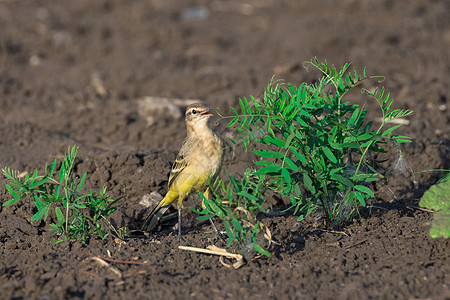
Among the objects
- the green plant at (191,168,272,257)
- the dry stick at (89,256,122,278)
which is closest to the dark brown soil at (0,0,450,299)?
the dry stick at (89,256,122,278)

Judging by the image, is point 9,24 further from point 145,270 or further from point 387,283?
point 387,283

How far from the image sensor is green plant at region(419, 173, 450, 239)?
5.20 meters

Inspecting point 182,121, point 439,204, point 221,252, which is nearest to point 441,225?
point 439,204

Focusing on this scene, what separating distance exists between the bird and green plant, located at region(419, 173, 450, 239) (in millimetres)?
2467

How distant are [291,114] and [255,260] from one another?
1.45 meters

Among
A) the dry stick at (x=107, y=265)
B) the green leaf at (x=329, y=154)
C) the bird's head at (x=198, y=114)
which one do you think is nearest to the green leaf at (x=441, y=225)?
the green leaf at (x=329, y=154)

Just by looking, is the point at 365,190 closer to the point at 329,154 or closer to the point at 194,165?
the point at 329,154

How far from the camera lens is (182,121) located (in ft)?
34.8

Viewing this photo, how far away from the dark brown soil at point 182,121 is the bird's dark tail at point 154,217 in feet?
0.50

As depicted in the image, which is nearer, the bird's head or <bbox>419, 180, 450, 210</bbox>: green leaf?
<bbox>419, 180, 450, 210</bbox>: green leaf

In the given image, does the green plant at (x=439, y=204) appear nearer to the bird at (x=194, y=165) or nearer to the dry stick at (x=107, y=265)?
the bird at (x=194, y=165)

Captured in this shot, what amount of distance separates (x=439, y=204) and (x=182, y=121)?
585 cm

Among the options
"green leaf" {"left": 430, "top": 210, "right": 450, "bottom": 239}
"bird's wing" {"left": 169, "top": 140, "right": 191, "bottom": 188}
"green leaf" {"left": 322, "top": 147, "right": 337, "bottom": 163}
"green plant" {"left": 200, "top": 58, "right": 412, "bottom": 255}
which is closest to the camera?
"green leaf" {"left": 430, "top": 210, "right": 450, "bottom": 239}

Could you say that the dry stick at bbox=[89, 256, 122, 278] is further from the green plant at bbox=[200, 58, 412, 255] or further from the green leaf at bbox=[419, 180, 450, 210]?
the green leaf at bbox=[419, 180, 450, 210]
